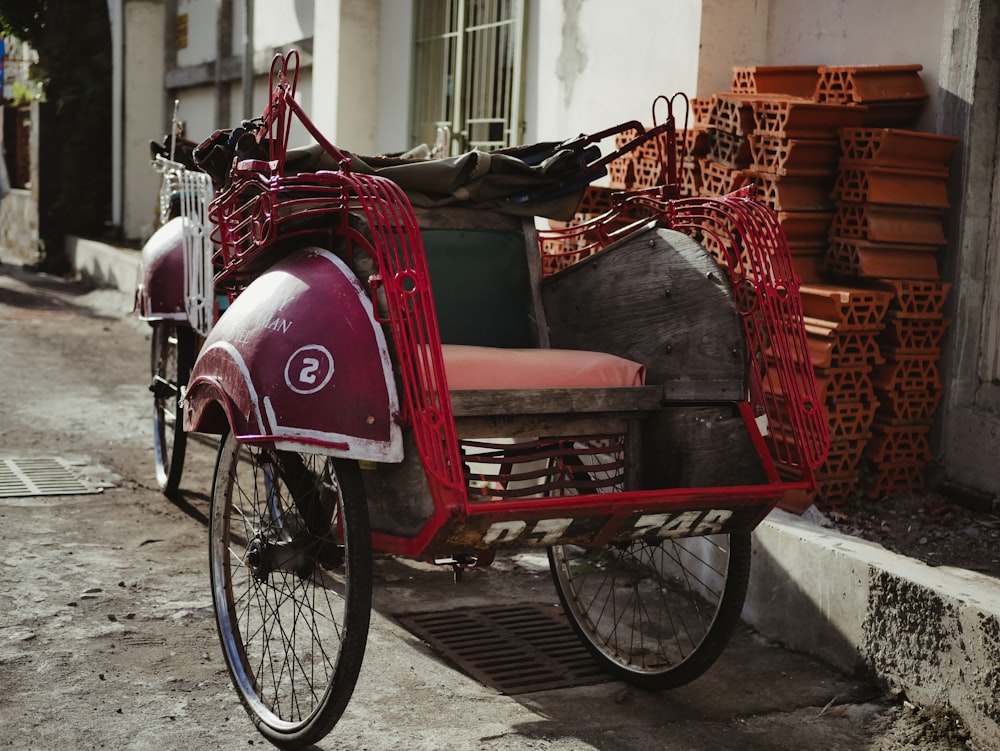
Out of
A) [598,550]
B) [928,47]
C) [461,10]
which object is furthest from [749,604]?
[461,10]

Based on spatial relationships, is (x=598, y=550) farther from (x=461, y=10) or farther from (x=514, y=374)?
(x=461, y=10)

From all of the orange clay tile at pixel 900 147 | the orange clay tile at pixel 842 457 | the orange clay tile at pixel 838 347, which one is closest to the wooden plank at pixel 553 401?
the orange clay tile at pixel 838 347

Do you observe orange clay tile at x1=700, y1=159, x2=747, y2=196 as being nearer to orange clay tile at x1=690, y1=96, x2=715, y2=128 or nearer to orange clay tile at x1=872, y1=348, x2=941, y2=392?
orange clay tile at x1=690, y1=96, x2=715, y2=128

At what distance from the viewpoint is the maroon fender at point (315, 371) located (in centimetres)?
324

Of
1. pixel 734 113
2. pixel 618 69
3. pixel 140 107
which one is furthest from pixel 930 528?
pixel 140 107

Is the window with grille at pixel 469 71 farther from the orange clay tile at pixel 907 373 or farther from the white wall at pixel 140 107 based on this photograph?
the white wall at pixel 140 107

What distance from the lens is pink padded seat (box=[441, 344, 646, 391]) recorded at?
12.2 feet

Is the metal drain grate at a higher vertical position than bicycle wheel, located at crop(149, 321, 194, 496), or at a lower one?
lower

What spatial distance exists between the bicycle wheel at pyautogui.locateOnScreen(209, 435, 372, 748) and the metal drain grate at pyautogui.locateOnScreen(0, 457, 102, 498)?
2.32m

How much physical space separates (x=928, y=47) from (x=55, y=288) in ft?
42.4

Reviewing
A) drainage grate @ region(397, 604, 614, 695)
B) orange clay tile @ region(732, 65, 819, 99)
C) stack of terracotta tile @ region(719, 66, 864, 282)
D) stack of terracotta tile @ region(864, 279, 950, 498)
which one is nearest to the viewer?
drainage grate @ region(397, 604, 614, 695)

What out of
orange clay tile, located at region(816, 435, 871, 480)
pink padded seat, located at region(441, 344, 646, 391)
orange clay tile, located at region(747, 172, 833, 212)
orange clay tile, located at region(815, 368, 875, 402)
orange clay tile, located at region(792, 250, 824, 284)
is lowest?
orange clay tile, located at region(816, 435, 871, 480)

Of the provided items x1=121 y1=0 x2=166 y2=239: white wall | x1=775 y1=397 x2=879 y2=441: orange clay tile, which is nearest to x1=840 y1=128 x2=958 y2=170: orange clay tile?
x1=775 y1=397 x2=879 y2=441: orange clay tile

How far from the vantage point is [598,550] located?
545cm
